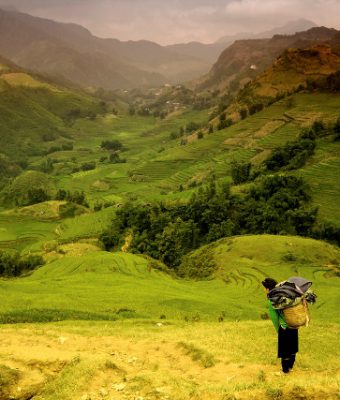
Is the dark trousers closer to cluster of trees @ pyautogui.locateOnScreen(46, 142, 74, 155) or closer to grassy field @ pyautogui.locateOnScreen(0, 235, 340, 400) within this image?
grassy field @ pyautogui.locateOnScreen(0, 235, 340, 400)

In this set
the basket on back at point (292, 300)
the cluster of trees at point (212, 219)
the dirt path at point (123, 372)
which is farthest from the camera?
the cluster of trees at point (212, 219)

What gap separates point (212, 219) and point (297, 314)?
52.2 metres

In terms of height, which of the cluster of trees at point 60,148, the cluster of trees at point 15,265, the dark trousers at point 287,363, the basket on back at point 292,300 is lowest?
the cluster of trees at point 60,148

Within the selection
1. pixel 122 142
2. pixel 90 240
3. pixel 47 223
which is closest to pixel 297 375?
pixel 90 240

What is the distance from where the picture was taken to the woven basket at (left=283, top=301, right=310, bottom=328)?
1034 cm

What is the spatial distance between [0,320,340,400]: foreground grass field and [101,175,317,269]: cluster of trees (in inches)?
1524

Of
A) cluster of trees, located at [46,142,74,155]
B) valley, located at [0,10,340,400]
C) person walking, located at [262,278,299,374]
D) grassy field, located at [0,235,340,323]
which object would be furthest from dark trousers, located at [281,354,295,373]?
cluster of trees, located at [46,142,74,155]

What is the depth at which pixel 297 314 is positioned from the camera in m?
10.4

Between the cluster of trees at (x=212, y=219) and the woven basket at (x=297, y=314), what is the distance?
4448 centimetres

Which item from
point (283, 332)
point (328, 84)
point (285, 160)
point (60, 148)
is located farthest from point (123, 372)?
point (60, 148)

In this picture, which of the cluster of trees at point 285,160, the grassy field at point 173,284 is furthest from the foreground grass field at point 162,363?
the cluster of trees at point 285,160

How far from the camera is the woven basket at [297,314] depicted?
1034 centimetres

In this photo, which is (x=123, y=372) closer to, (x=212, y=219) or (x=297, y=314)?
(x=297, y=314)

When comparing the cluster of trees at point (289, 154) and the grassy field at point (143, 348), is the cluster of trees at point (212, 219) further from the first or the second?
the grassy field at point (143, 348)
